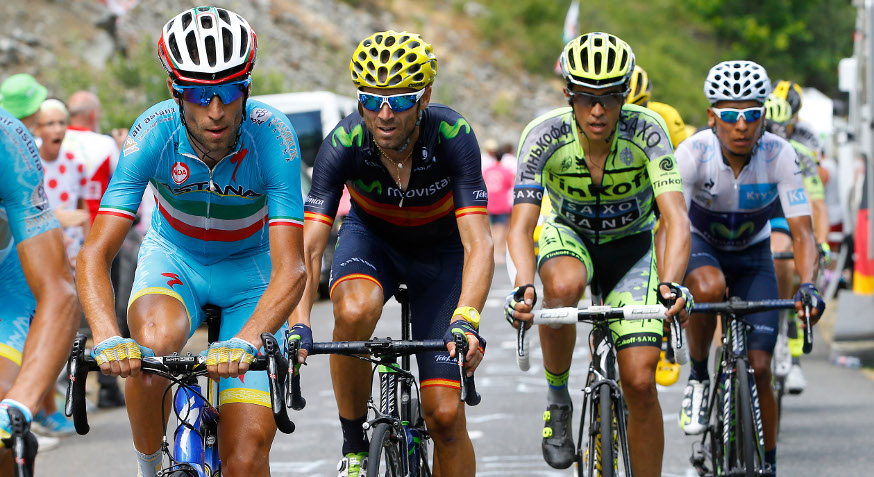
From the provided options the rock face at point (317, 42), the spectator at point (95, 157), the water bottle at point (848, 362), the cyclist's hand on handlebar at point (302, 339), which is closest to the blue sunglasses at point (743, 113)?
the cyclist's hand on handlebar at point (302, 339)

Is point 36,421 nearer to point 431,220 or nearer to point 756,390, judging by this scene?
point 431,220

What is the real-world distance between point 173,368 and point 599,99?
9.22 ft

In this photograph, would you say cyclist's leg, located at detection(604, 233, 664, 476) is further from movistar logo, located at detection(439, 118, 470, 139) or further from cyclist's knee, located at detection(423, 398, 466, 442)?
movistar logo, located at detection(439, 118, 470, 139)

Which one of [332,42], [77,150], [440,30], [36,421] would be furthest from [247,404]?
[440,30]

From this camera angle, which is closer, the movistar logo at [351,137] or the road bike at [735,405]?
the movistar logo at [351,137]

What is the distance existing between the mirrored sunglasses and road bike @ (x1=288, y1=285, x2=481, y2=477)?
1.32 metres

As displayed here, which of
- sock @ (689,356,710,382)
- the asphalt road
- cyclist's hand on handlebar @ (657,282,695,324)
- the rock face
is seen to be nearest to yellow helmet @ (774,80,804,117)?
the asphalt road

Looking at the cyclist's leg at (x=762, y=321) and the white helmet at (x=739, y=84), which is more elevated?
the white helmet at (x=739, y=84)

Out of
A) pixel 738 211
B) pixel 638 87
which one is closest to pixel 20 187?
pixel 738 211

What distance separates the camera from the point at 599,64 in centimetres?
→ 614

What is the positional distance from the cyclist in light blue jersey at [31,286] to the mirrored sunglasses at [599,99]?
9.37 feet

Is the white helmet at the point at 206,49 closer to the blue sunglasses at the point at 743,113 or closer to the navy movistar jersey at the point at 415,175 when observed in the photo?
the navy movistar jersey at the point at 415,175

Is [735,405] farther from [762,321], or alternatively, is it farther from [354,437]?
[354,437]

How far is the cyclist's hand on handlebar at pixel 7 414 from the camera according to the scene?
3.83 meters
